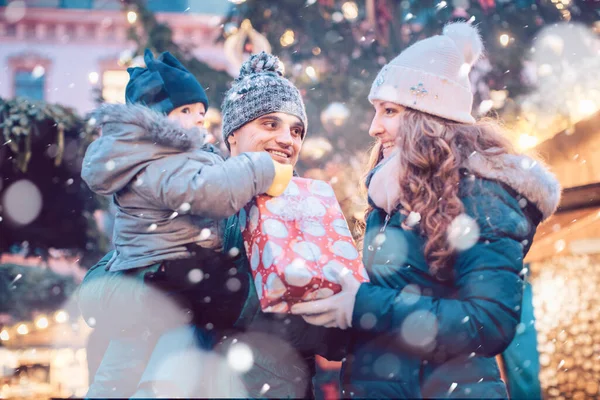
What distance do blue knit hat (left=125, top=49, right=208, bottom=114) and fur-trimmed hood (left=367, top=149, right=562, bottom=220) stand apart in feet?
3.45

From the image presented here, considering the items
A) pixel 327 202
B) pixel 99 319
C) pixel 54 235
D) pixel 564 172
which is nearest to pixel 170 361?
pixel 99 319

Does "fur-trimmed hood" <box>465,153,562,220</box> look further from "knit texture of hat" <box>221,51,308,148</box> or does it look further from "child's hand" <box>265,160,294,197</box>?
"knit texture of hat" <box>221,51,308,148</box>

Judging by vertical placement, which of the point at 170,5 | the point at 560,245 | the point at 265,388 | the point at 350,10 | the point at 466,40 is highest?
the point at 466,40

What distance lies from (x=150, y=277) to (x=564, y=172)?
3.55 m

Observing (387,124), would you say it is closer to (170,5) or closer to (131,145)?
(131,145)

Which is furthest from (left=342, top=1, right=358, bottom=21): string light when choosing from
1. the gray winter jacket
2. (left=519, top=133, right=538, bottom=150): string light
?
the gray winter jacket

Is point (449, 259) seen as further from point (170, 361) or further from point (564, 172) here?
point (564, 172)

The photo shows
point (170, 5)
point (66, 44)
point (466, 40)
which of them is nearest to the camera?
point (466, 40)

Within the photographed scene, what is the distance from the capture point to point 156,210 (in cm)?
227

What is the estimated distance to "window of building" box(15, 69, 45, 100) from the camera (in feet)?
67.6

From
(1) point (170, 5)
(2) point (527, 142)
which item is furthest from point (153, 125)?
(1) point (170, 5)

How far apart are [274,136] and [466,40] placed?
3.31ft

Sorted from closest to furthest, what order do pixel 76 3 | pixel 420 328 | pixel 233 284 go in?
pixel 420 328, pixel 233 284, pixel 76 3

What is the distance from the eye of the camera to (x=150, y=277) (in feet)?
7.23
